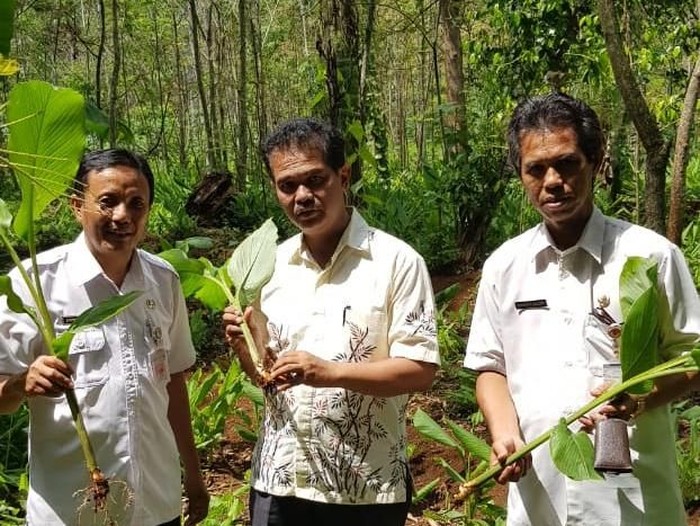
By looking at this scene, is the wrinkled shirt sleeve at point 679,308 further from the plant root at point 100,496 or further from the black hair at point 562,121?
the plant root at point 100,496

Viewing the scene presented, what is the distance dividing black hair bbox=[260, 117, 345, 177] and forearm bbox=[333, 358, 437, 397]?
0.46 metres

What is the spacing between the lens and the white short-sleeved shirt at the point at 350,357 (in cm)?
173

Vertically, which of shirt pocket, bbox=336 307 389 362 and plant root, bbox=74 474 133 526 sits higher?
shirt pocket, bbox=336 307 389 362

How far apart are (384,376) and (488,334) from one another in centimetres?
25

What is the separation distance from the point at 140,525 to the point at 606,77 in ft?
16.9

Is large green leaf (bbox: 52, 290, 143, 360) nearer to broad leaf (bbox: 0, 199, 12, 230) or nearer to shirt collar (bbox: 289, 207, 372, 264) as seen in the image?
broad leaf (bbox: 0, 199, 12, 230)

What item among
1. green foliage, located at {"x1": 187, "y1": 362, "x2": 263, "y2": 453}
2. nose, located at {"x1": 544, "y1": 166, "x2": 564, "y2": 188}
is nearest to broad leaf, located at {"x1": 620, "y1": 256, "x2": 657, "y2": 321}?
nose, located at {"x1": 544, "y1": 166, "x2": 564, "y2": 188}

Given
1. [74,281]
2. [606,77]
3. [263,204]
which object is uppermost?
[606,77]

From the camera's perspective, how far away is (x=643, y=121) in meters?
2.79

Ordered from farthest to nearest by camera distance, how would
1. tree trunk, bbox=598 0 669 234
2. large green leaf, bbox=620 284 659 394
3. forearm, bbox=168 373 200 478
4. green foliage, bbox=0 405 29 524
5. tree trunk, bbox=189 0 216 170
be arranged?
tree trunk, bbox=189 0 216 170 → green foliage, bbox=0 405 29 524 → tree trunk, bbox=598 0 669 234 → forearm, bbox=168 373 200 478 → large green leaf, bbox=620 284 659 394

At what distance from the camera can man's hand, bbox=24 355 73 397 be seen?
142cm

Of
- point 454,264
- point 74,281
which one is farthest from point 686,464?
point 454,264

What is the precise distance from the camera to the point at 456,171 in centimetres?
609

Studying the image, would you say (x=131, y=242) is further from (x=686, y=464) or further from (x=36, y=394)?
(x=686, y=464)
